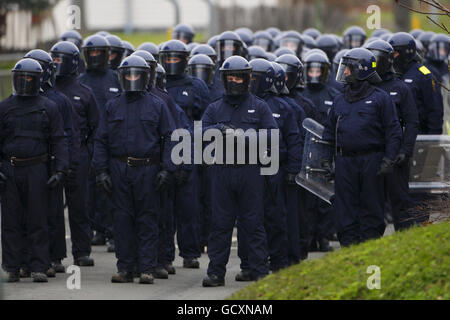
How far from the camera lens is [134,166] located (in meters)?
13.2

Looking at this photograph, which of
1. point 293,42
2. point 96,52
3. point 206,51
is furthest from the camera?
point 293,42

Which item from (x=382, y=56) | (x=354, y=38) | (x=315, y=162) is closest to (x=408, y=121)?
(x=382, y=56)

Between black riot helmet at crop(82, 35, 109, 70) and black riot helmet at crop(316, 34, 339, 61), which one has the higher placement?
black riot helmet at crop(82, 35, 109, 70)

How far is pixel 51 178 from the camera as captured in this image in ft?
44.0

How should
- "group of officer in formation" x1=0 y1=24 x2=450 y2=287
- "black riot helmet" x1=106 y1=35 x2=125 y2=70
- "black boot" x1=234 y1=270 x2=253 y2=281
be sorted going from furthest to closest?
"black riot helmet" x1=106 y1=35 x2=125 y2=70, "black boot" x1=234 y1=270 x2=253 y2=281, "group of officer in formation" x1=0 y1=24 x2=450 y2=287

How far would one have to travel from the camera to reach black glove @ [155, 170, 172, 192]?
13.2m

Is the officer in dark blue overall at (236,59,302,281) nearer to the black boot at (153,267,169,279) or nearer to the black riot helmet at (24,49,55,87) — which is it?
the black boot at (153,267,169,279)

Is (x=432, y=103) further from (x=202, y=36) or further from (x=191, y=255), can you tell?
(x=202, y=36)

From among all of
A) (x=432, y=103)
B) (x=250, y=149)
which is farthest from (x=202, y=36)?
(x=250, y=149)

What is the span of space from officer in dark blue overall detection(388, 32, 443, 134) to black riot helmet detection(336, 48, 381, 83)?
5.71 feet

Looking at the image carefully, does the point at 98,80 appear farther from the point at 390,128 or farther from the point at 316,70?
the point at 390,128

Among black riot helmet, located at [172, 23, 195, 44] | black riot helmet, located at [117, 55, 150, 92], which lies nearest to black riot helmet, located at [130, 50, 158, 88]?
black riot helmet, located at [117, 55, 150, 92]

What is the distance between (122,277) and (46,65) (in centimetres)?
259

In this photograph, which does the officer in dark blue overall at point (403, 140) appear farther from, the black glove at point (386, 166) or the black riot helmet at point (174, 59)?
the black riot helmet at point (174, 59)
